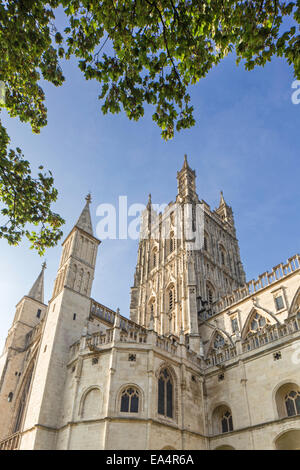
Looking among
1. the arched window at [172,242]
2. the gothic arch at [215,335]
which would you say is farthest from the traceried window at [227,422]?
the arched window at [172,242]

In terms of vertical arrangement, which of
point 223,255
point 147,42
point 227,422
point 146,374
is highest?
point 223,255

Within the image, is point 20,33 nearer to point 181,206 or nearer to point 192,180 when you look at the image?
point 181,206

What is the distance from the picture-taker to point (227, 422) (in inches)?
803

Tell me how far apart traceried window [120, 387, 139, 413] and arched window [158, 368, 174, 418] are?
1485 mm

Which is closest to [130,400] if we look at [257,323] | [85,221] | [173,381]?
[173,381]

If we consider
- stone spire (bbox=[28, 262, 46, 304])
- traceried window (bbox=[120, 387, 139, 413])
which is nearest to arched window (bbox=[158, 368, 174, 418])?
traceried window (bbox=[120, 387, 139, 413])

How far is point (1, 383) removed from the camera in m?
26.6

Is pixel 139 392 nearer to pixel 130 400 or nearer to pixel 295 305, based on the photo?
pixel 130 400

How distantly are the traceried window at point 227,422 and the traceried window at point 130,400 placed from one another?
247 inches

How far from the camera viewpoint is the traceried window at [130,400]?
17688 millimetres

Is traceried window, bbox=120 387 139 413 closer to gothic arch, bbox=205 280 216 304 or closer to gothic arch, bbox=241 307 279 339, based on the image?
gothic arch, bbox=241 307 279 339

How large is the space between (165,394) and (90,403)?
4218 mm
